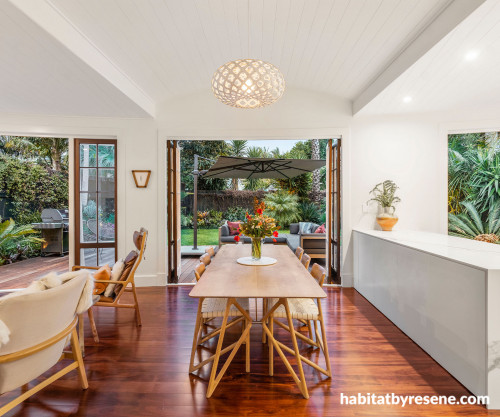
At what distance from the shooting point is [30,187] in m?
7.57

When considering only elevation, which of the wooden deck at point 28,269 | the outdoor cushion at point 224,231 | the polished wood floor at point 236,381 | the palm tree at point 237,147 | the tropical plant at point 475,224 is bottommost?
the polished wood floor at point 236,381

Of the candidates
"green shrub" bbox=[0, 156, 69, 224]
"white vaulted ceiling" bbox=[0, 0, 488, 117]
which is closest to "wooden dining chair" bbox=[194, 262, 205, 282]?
"white vaulted ceiling" bbox=[0, 0, 488, 117]

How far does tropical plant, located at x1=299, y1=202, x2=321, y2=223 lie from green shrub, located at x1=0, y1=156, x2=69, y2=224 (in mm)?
7258

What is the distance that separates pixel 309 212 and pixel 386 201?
617cm

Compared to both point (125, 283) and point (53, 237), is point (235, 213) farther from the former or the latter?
point (125, 283)

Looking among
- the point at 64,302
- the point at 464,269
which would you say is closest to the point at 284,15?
the point at 464,269

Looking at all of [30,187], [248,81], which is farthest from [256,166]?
[30,187]

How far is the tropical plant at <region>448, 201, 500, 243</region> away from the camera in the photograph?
174 inches

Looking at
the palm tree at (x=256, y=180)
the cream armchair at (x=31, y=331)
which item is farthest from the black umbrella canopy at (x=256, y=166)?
the palm tree at (x=256, y=180)

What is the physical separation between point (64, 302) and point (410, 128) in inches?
184

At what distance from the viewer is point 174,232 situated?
4.75m

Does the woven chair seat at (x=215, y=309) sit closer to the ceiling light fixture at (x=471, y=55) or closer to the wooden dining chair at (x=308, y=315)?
the wooden dining chair at (x=308, y=315)

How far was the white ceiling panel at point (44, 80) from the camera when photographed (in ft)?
7.15

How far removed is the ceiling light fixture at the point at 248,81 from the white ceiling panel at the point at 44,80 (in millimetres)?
A: 1312
